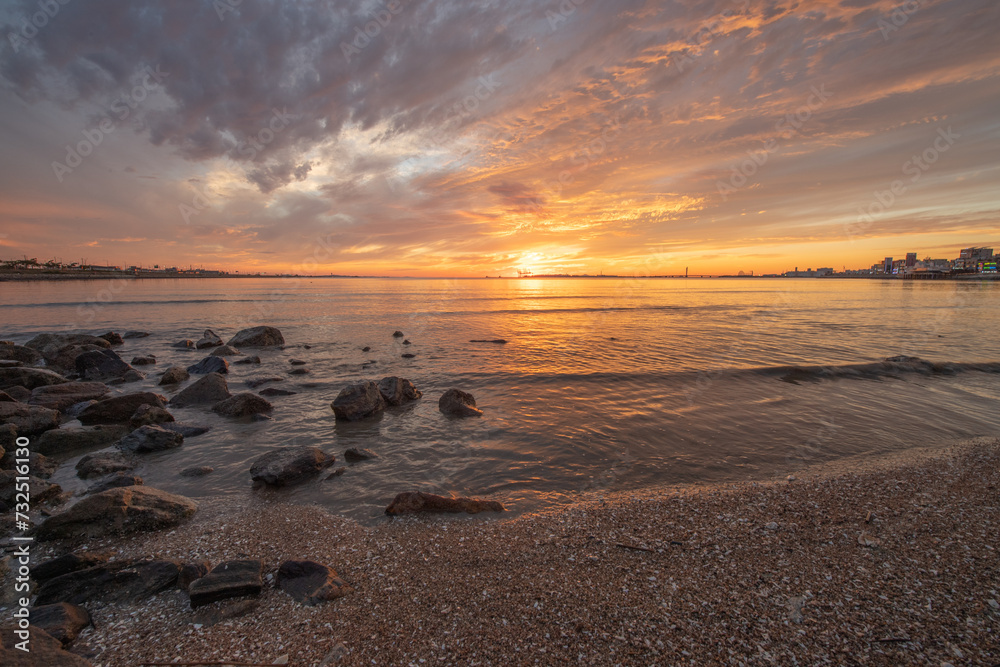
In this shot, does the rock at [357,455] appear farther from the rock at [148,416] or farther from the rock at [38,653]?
the rock at [148,416]

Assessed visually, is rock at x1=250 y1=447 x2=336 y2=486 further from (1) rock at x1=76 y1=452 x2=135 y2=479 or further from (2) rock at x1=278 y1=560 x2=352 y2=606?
(2) rock at x1=278 y1=560 x2=352 y2=606

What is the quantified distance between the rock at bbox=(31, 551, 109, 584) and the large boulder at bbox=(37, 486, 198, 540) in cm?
84

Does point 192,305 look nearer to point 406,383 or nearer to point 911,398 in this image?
point 406,383

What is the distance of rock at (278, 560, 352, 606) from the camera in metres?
4.78

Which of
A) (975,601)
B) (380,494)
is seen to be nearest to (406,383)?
(380,494)

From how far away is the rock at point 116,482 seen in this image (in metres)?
7.80

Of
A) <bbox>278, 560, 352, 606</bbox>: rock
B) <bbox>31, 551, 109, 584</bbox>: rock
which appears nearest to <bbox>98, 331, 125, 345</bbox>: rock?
<bbox>31, 551, 109, 584</bbox>: rock

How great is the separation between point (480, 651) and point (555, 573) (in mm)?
1608

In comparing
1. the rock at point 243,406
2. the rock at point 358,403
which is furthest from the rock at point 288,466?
the rock at point 243,406

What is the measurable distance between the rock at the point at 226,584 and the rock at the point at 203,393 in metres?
10.7

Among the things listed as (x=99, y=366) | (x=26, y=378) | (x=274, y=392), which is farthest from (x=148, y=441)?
(x=99, y=366)

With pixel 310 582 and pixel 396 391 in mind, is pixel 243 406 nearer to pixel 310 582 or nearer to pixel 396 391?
pixel 396 391

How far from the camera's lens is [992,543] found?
554 centimetres

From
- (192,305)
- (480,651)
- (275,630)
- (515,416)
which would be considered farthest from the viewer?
(192,305)
